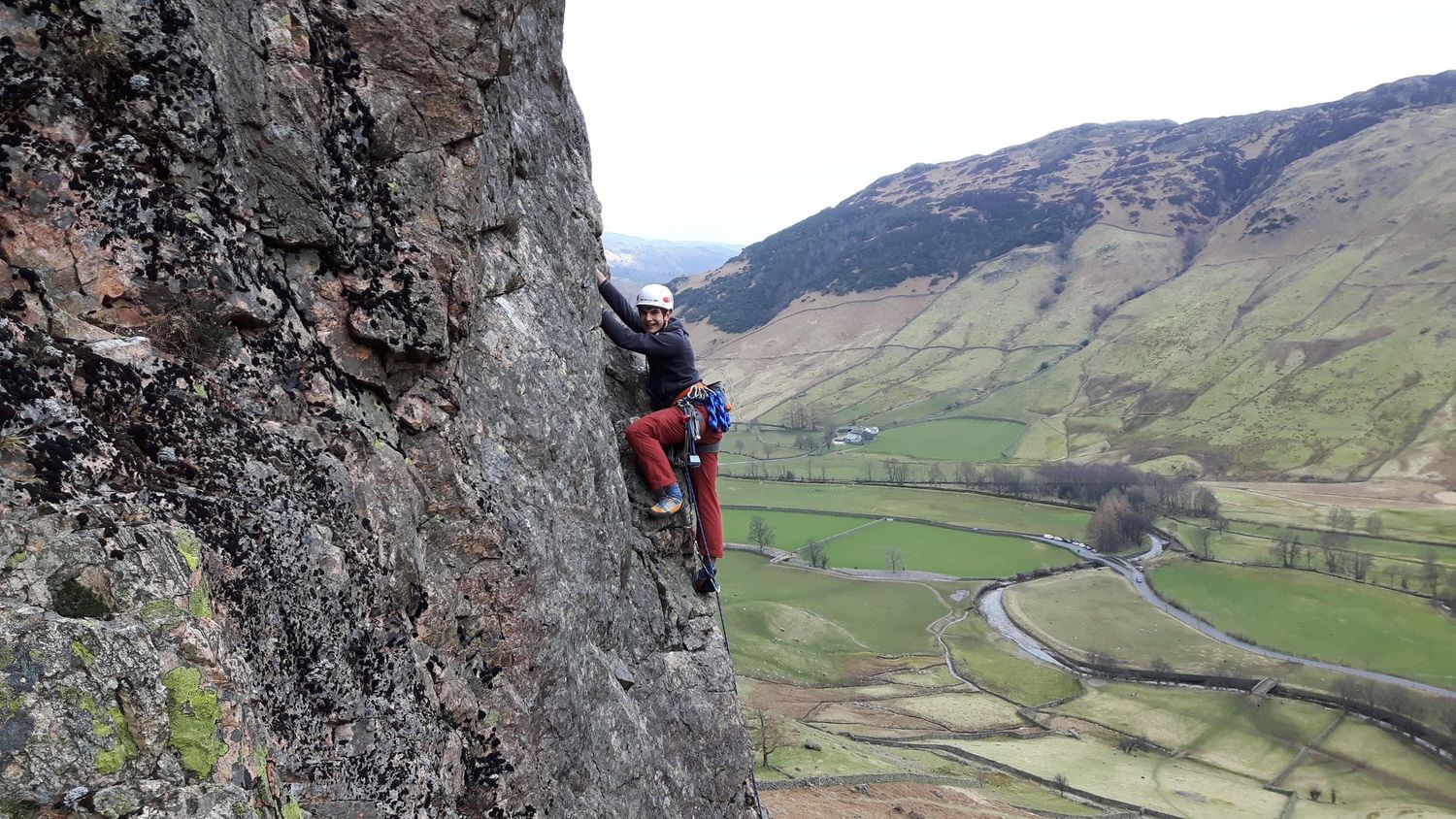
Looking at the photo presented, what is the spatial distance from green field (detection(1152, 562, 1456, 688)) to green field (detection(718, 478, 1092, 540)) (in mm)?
24230

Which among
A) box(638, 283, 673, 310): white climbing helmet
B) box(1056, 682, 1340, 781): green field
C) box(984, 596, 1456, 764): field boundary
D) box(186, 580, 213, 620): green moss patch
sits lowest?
box(1056, 682, 1340, 781): green field

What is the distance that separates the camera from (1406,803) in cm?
6544

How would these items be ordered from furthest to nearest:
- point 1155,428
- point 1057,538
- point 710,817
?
point 1155,428
point 1057,538
point 710,817

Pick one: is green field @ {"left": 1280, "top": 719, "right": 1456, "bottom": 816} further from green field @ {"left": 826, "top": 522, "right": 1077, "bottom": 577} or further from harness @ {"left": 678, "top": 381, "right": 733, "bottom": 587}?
harness @ {"left": 678, "top": 381, "right": 733, "bottom": 587}

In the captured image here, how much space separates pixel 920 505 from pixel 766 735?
105266 mm

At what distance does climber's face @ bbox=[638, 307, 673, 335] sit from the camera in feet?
45.8

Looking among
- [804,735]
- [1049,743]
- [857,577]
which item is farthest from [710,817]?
[857,577]

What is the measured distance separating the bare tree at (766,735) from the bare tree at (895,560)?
223 feet

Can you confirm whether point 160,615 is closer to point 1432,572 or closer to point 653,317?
point 653,317

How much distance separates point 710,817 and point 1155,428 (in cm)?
20756

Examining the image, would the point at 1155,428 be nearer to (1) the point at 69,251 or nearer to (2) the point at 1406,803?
(2) the point at 1406,803

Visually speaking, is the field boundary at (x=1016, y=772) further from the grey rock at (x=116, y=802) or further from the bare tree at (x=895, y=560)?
the grey rock at (x=116, y=802)

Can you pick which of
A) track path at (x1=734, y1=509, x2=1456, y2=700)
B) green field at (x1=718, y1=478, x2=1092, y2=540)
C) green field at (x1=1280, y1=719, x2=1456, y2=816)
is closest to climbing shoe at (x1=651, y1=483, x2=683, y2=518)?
green field at (x1=1280, y1=719, x2=1456, y2=816)

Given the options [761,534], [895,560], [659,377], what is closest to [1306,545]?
[895,560]
